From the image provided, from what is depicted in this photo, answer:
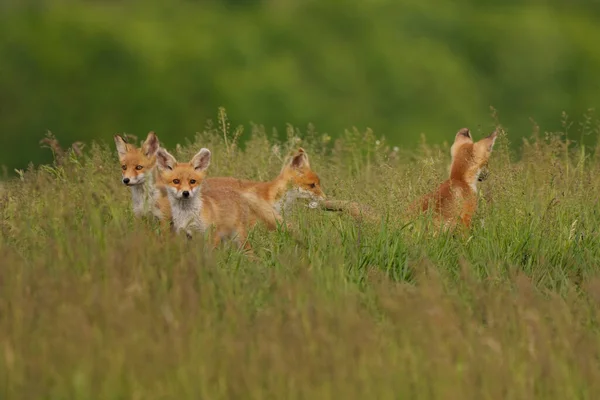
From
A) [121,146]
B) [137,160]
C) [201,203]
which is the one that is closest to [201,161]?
[201,203]

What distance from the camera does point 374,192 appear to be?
26.6 ft

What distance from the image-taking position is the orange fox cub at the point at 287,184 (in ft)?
29.4

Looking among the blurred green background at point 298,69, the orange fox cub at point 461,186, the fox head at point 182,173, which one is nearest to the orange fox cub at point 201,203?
the fox head at point 182,173

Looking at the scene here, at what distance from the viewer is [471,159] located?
849 cm

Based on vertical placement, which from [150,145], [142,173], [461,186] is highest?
[150,145]

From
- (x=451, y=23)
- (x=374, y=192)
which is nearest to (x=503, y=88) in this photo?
(x=451, y=23)

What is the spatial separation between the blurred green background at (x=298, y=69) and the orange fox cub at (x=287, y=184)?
16.6ft

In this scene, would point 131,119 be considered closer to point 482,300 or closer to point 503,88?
point 503,88

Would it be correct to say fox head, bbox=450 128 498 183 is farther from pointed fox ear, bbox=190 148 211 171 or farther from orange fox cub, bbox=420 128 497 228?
pointed fox ear, bbox=190 148 211 171

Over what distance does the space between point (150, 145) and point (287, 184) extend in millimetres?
1147

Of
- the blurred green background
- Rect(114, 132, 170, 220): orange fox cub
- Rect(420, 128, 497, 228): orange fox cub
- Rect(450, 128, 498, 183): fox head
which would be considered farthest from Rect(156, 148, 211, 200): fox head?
the blurred green background

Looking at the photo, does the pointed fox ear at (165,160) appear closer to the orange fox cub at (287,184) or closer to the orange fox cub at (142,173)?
the orange fox cub at (142,173)

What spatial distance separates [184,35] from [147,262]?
964cm

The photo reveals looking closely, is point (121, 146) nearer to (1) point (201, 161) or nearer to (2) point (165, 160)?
(2) point (165, 160)
